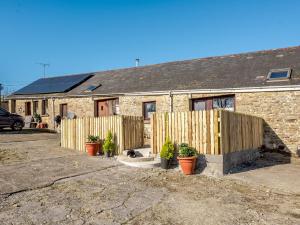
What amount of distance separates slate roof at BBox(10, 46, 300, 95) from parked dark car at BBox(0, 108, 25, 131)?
426 cm

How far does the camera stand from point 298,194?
25.2 feet

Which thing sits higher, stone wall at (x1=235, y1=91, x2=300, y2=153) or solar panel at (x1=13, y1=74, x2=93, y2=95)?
solar panel at (x1=13, y1=74, x2=93, y2=95)

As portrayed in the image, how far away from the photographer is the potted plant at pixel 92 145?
12812 mm

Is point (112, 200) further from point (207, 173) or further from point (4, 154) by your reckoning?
point (4, 154)

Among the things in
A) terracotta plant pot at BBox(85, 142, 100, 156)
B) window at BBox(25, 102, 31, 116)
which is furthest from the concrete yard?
window at BBox(25, 102, 31, 116)

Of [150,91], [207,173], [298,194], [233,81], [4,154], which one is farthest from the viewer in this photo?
[150,91]

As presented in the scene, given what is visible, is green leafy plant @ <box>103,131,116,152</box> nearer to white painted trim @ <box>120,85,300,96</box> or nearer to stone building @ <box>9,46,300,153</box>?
stone building @ <box>9,46,300,153</box>

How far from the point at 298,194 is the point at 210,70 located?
1163cm

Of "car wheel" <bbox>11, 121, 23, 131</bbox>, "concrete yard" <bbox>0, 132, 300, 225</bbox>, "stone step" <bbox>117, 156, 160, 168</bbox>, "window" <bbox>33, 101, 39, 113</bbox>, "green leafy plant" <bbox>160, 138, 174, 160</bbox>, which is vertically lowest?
"concrete yard" <bbox>0, 132, 300, 225</bbox>

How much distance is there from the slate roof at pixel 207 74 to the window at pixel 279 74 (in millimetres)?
Answer: 224

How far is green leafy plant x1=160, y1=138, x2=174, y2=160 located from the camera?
10.3 meters

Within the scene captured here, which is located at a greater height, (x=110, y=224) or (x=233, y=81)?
(x=233, y=81)

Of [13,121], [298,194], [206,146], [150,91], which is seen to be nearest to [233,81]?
[150,91]

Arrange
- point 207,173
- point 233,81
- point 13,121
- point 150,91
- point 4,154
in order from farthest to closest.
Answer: point 13,121
point 150,91
point 233,81
point 4,154
point 207,173
